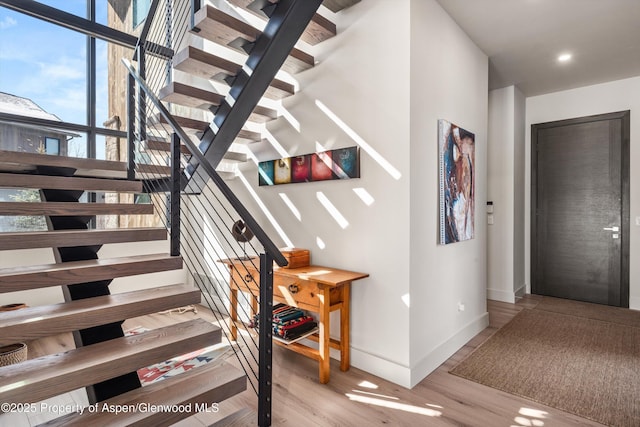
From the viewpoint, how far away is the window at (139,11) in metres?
4.74

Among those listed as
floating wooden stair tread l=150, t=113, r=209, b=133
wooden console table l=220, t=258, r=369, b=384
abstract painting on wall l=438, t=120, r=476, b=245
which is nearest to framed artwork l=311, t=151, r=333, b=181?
wooden console table l=220, t=258, r=369, b=384

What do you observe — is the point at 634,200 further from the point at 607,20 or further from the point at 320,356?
the point at 320,356

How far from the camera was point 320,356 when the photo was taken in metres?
2.52

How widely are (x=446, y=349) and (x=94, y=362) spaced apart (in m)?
2.50

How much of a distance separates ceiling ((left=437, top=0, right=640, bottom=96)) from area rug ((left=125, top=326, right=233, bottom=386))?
3.41m

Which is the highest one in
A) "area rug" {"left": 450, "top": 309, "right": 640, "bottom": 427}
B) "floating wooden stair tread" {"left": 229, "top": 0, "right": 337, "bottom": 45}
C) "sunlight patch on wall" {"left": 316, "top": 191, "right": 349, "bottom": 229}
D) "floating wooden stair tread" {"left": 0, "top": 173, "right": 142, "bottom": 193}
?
"floating wooden stair tread" {"left": 229, "top": 0, "right": 337, "bottom": 45}

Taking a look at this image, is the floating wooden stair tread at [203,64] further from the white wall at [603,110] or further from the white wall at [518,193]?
the white wall at [603,110]

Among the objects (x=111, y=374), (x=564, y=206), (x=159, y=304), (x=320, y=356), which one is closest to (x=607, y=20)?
(x=564, y=206)

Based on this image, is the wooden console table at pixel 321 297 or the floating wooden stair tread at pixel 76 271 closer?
the floating wooden stair tread at pixel 76 271

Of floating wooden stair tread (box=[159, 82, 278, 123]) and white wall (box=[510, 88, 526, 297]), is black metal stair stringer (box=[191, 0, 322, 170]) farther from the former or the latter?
white wall (box=[510, 88, 526, 297])

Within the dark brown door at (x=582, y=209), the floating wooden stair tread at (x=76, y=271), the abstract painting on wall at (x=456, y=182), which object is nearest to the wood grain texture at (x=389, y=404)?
the floating wooden stair tread at (x=76, y=271)

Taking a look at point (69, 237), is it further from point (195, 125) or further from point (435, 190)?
Answer: point (435, 190)

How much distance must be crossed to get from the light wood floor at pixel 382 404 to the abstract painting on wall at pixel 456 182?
1.11 meters

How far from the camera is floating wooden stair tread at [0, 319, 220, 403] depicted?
1.50m
